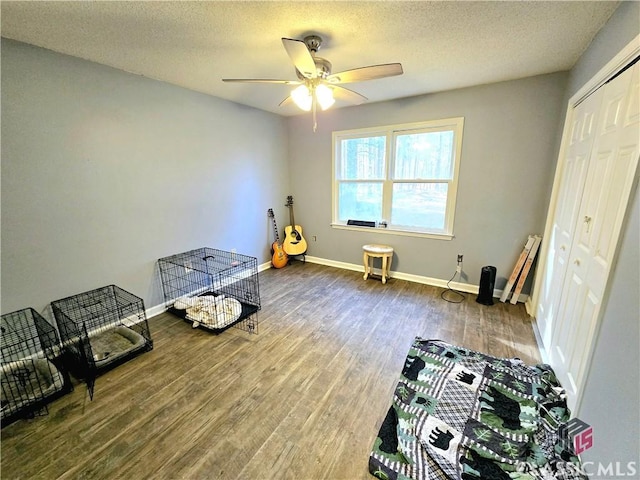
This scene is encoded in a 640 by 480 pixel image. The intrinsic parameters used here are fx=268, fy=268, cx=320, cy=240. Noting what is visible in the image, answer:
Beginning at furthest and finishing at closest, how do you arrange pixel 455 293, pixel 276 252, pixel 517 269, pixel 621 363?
pixel 276 252, pixel 455 293, pixel 517 269, pixel 621 363

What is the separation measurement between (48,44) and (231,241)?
8.01 feet

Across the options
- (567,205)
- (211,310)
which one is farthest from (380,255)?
(211,310)

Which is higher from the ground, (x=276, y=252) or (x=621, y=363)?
(x=621, y=363)

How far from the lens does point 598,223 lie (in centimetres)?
157

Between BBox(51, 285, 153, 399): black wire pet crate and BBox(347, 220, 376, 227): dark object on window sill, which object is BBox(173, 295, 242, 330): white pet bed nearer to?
BBox(51, 285, 153, 399): black wire pet crate

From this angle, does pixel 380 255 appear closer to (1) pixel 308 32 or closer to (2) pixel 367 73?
(2) pixel 367 73

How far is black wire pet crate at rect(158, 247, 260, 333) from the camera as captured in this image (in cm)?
276

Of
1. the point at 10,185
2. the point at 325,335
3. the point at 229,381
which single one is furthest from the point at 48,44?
the point at 325,335

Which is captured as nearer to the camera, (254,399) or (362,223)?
(254,399)

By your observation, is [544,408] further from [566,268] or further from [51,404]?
[51,404]

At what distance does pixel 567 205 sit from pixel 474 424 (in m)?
1.89

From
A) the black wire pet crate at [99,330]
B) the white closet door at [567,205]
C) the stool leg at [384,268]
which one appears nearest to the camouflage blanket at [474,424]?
the white closet door at [567,205]

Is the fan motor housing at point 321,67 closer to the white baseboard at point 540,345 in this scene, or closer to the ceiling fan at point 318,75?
the ceiling fan at point 318,75

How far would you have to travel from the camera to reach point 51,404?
70.4 inches
